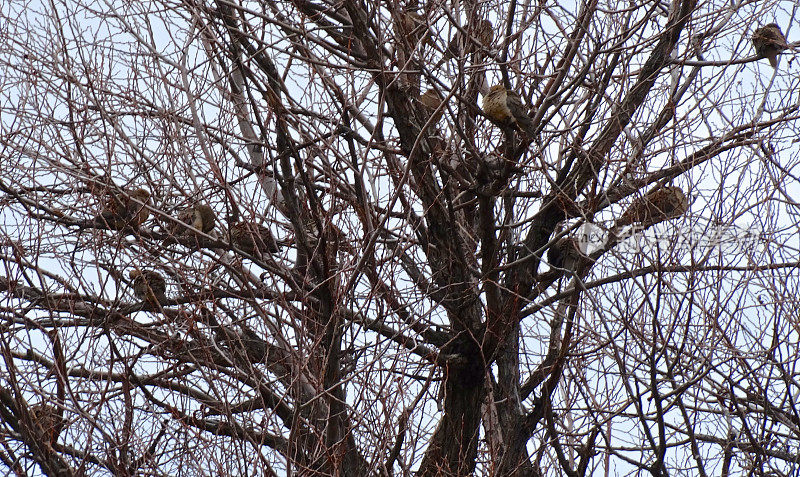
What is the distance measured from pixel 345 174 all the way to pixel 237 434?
1.96 meters

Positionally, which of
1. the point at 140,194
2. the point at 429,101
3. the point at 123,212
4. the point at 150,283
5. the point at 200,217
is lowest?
the point at 150,283

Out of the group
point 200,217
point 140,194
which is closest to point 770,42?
point 200,217

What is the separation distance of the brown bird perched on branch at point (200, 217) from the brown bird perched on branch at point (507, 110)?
6.86ft

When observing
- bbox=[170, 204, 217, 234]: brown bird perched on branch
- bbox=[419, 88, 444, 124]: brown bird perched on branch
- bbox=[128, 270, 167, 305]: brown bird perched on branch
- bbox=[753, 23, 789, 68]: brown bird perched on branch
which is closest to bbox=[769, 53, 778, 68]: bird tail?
bbox=[753, 23, 789, 68]: brown bird perched on branch

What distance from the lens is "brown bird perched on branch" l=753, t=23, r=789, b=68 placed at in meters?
5.82

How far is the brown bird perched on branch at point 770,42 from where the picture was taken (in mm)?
5824

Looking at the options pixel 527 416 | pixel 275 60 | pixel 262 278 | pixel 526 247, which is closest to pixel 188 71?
pixel 275 60

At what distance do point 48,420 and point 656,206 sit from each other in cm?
389

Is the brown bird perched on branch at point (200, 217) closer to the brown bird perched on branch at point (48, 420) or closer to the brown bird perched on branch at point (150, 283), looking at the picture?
the brown bird perched on branch at point (150, 283)

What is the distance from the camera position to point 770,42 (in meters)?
5.85

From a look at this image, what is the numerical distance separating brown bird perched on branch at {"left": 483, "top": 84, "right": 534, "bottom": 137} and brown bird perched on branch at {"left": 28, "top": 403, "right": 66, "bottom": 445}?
3.17 meters

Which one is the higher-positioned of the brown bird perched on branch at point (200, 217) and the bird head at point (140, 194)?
the bird head at point (140, 194)

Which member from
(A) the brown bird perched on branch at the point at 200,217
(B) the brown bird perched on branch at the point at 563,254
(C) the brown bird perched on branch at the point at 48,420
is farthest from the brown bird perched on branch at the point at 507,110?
(C) the brown bird perched on branch at the point at 48,420

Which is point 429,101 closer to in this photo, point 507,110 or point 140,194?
point 507,110
